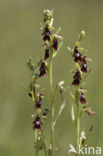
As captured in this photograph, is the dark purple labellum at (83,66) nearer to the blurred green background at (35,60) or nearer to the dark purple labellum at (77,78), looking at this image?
the dark purple labellum at (77,78)

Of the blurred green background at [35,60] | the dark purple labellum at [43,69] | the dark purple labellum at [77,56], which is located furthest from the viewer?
the blurred green background at [35,60]

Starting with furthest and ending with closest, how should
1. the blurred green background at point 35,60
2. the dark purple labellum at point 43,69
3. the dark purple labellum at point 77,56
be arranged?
the blurred green background at point 35,60, the dark purple labellum at point 43,69, the dark purple labellum at point 77,56

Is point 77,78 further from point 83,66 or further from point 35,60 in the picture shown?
point 35,60

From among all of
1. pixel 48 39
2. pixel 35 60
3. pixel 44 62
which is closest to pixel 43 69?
pixel 44 62

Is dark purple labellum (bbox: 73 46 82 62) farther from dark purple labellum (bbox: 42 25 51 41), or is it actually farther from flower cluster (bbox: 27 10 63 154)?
dark purple labellum (bbox: 42 25 51 41)

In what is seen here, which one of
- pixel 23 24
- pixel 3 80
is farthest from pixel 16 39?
pixel 3 80

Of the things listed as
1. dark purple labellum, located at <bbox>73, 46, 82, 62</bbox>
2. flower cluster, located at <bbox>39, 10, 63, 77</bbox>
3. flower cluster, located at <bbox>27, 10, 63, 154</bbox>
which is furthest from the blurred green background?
dark purple labellum, located at <bbox>73, 46, 82, 62</bbox>

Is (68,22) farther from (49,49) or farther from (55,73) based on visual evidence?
(49,49)

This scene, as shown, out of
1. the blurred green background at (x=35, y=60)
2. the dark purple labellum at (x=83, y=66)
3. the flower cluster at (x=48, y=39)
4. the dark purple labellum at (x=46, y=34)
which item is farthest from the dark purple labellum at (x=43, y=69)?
the blurred green background at (x=35, y=60)
